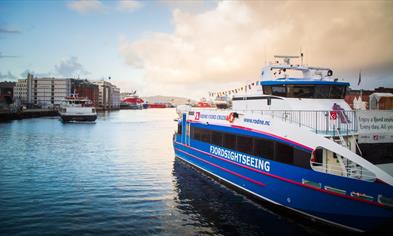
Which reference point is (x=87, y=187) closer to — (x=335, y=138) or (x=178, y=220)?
(x=178, y=220)

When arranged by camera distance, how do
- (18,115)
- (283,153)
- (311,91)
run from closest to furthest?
(283,153)
(311,91)
(18,115)

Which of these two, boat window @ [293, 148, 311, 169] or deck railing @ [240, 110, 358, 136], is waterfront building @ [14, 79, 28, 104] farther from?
boat window @ [293, 148, 311, 169]

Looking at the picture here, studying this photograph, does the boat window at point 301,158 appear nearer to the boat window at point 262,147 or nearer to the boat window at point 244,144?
the boat window at point 262,147

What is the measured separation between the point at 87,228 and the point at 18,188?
7.60 metres

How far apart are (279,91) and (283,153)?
15.4 feet

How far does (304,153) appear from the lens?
35.9 ft

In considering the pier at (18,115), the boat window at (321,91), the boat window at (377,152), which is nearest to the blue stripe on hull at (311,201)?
the boat window at (377,152)

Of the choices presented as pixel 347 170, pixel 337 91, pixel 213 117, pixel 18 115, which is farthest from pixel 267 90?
pixel 18 115

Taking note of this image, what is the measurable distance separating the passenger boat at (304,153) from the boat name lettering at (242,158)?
0.07 feet

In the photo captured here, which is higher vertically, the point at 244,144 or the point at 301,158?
the point at 244,144

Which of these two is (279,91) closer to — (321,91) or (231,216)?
(321,91)

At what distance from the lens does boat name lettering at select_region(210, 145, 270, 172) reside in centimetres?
1294

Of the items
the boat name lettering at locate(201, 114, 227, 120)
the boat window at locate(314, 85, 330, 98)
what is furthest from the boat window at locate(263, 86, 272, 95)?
the boat name lettering at locate(201, 114, 227, 120)

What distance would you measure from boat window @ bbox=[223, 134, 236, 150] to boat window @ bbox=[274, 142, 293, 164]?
353cm
